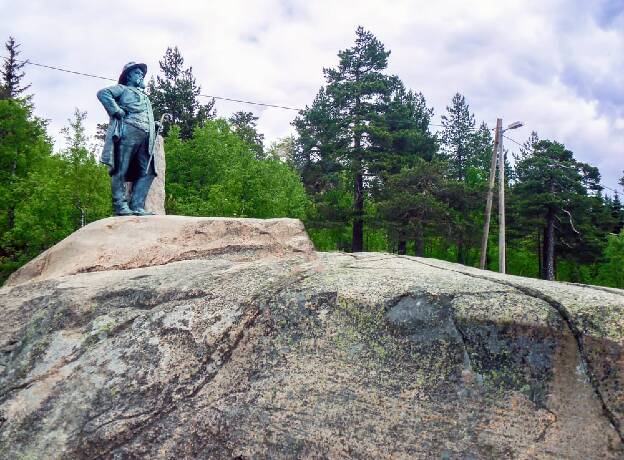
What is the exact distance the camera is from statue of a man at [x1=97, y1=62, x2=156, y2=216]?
7.62m

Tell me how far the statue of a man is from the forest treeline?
10950 millimetres

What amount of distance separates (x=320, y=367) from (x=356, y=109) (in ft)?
78.8

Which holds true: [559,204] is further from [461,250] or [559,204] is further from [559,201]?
[461,250]

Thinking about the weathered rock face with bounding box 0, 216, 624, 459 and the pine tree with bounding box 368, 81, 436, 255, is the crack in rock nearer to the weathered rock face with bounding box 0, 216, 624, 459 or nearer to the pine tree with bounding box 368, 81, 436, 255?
the weathered rock face with bounding box 0, 216, 624, 459

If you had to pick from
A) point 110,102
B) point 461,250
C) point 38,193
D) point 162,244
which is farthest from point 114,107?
point 461,250

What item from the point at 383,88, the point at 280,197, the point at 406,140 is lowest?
the point at 280,197

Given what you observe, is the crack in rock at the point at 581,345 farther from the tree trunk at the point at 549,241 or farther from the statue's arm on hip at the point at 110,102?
the tree trunk at the point at 549,241

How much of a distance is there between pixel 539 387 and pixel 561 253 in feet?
81.8

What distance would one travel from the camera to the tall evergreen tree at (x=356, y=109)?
84.2 feet

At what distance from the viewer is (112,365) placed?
4477mm

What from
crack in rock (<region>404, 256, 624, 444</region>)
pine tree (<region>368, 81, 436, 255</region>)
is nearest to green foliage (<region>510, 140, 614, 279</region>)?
pine tree (<region>368, 81, 436, 255</region>)

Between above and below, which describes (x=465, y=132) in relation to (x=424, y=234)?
above

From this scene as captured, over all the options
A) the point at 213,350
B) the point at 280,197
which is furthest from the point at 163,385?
the point at 280,197

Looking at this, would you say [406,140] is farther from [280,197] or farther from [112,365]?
[112,365]
